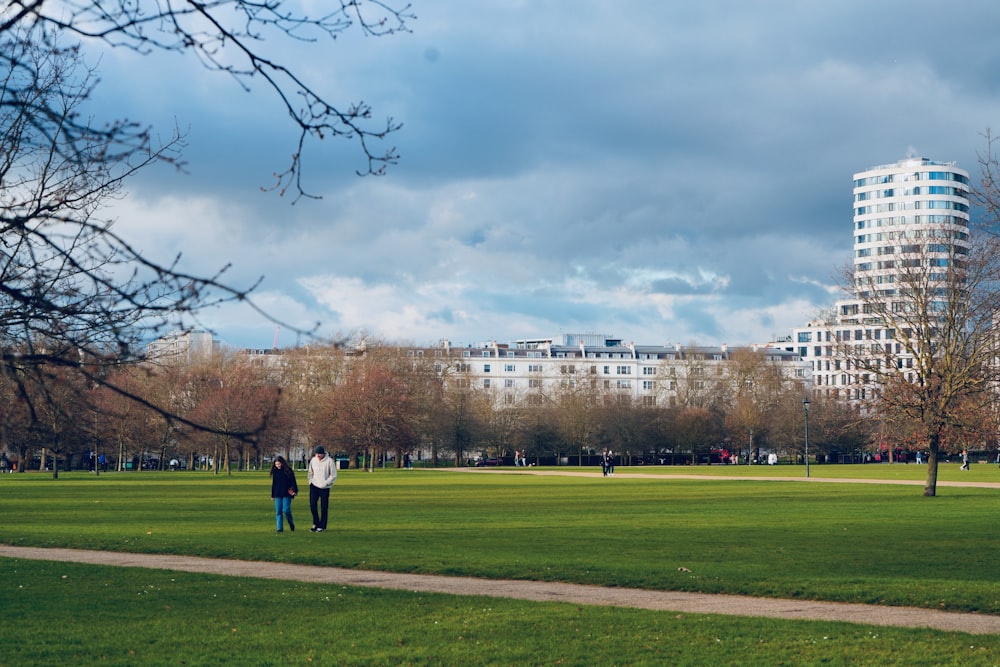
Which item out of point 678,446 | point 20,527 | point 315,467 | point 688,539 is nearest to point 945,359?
point 688,539

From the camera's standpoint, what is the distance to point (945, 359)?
50312mm

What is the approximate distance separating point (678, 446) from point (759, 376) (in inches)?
655

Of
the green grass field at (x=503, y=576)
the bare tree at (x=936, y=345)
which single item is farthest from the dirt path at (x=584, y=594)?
the bare tree at (x=936, y=345)

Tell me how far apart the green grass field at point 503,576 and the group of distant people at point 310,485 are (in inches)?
25.1

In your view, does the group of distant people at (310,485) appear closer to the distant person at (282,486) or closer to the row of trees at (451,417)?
the distant person at (282,486)

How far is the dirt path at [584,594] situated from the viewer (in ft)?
50.0

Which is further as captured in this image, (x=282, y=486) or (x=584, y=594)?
(x=282, y=486)

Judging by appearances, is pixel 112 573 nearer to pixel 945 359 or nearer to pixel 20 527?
pixel 20 527

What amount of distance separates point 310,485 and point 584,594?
12.8m

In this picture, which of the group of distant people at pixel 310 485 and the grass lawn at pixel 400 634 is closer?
the grass lawn at pixel 400 634

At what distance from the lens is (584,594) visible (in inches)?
691

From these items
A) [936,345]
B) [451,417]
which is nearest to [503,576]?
[936,345]

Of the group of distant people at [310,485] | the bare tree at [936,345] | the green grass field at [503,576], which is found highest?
the bare tree at [936,345]

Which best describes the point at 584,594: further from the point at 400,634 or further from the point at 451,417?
the point at 451,417
